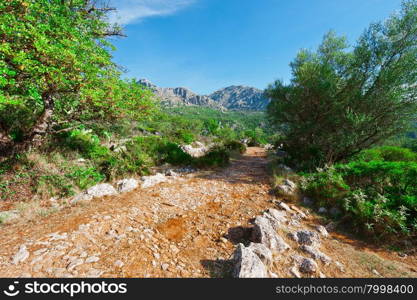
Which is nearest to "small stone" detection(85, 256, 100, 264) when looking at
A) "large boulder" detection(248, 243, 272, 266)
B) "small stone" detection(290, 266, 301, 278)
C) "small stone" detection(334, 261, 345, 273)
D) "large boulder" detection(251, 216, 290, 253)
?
"large boulder" detection(248, 243, 272, 266)

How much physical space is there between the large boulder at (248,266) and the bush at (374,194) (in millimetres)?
3531

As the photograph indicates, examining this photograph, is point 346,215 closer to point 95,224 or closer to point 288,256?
point 288,256

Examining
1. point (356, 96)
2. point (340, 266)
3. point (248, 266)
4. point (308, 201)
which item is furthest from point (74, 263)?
point (356, 96)

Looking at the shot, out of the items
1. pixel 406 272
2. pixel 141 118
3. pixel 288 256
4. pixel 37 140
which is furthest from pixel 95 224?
pixel 406 272

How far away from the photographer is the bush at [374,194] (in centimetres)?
422

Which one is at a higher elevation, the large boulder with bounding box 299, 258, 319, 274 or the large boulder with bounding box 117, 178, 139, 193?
the large boulder with bounding box 117, 178, 139, 193

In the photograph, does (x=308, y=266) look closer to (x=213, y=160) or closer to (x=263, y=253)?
(x=263, y=253)

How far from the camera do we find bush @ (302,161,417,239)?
422cm

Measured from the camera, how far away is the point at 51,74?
4.34 meters

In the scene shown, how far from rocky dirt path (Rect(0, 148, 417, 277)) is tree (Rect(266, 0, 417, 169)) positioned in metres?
5.61

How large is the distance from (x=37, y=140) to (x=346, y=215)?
1151cm

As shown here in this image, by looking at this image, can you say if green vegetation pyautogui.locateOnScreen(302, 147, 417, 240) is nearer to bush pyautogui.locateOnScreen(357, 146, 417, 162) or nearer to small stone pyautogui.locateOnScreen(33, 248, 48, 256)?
bush pyautogui.locateOnScreen(357, 146, 417, 162)

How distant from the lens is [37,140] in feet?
21.8

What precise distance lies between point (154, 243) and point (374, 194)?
22.5ft
